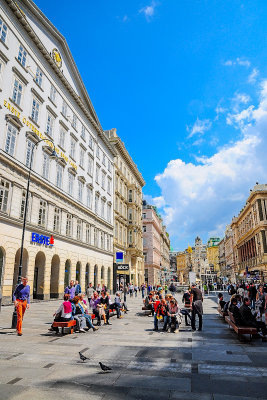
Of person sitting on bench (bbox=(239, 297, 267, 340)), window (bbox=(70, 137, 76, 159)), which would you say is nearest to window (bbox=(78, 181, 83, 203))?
window (bbox=(70, 137, 76, 159))

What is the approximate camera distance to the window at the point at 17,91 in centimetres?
2255

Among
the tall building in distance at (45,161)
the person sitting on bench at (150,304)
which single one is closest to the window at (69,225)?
the tall building in distance at (45,161)

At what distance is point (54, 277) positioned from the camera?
27.6m

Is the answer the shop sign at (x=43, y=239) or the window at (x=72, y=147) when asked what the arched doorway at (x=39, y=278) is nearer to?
the shop sign at (x=43, y=239)

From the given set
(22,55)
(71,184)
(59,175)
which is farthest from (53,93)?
(71,184)

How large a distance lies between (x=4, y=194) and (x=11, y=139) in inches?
167

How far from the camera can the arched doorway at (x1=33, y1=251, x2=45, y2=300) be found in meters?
24.9

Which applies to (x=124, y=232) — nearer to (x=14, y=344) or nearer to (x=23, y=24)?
(x=23, y=24)

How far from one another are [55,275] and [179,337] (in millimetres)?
19415

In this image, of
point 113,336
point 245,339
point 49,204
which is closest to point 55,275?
point 49,204

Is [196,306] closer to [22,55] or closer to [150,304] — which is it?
[150,304]

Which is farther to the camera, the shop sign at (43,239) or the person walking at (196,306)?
the shop sign at (43,239)

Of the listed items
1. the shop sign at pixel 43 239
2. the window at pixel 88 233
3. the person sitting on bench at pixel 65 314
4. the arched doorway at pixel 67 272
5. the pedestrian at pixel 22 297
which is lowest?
the person sitting on bench at pixel 65 314

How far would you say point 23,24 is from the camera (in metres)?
24.1
